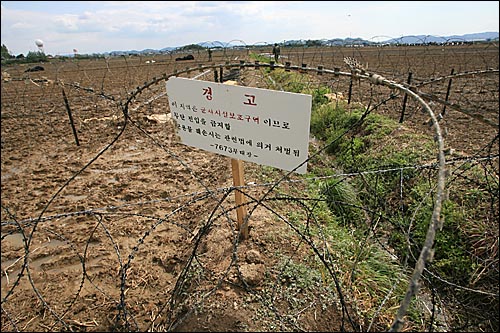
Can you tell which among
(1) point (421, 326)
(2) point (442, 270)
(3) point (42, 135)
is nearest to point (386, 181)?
(2) point (442, 270)

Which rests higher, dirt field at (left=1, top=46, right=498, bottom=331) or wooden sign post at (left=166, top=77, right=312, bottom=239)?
wooden sign post at (left=166, top=77, right=312, bottom=239)

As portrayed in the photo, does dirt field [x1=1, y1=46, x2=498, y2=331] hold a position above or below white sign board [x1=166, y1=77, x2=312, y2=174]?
below

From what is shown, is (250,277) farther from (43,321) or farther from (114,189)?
(114,189)

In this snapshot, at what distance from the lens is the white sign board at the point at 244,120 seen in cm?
236

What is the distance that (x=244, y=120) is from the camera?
261cm

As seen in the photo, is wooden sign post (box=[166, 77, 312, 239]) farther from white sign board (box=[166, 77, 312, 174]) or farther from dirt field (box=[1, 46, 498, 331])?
dirt field (box=[1, 46, 498, 331])

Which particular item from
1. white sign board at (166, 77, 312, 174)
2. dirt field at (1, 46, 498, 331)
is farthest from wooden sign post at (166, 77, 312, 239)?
dirt field at (1, 46, 498, 331)

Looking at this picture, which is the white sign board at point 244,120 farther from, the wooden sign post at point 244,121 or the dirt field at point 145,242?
the dirt field at point 145,242

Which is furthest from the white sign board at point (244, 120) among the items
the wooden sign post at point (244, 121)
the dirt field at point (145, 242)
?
the dirt field at point (145, 242)

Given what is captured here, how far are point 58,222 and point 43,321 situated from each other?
2.08 metres

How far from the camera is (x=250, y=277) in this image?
9.86 ft

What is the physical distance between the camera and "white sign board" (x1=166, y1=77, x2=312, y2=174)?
7.75 feet

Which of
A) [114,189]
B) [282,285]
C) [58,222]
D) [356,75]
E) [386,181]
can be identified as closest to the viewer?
[356,75]

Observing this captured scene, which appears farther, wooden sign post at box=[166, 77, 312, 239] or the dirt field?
the dirt field
